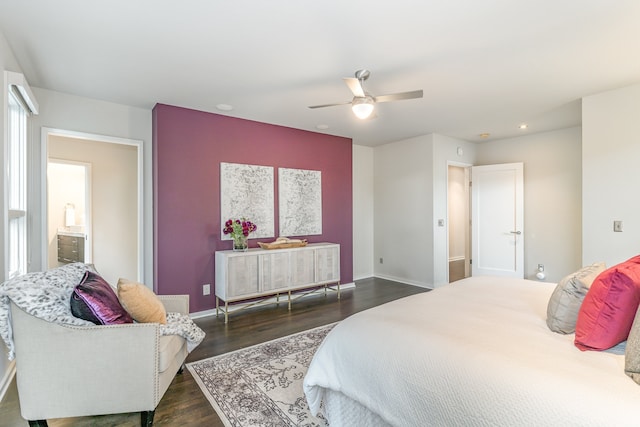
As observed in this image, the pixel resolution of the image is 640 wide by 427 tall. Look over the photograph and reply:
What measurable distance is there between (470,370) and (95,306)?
79.8 inches

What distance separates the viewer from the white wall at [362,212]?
618 centimetres

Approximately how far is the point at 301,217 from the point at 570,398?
4.12 meters

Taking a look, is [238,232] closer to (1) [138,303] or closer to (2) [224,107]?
(2) [224,107]

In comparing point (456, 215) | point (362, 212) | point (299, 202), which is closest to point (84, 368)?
point (299, 202)

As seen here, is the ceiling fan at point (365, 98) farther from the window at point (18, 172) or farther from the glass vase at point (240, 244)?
the window at point (18, 172)

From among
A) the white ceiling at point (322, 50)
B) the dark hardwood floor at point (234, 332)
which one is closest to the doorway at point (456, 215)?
the dark hardwood floor at point (234, 332)

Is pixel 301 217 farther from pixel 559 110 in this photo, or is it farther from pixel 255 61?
pixel 559 110

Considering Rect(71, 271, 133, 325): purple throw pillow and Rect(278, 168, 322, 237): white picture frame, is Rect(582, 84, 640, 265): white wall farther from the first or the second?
Rect(71, 271, 133, 325): purple throw pillow

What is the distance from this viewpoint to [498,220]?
5602mm

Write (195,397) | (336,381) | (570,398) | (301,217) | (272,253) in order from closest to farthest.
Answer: (570,398) → (336,381) → (195,397) → (272,253) → (301,217)

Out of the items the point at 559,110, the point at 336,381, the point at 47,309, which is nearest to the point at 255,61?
the point at 47,309

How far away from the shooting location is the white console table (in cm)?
386

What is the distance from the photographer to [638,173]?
328 centimetres

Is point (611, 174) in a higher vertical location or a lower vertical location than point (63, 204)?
higher
